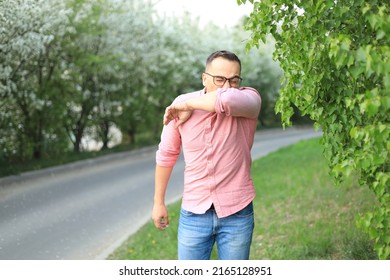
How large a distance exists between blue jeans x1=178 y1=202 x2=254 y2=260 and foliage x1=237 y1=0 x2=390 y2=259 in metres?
0.59

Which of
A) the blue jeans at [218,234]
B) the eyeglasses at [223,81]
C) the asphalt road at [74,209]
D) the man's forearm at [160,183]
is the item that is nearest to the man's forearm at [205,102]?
the eyeglasses at [223,81]

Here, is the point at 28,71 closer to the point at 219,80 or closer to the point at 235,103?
the point at 219,80

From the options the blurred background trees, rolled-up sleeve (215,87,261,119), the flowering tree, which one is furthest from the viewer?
the blurred background trees

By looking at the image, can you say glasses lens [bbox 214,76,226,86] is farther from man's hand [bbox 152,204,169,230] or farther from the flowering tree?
the flowering tree

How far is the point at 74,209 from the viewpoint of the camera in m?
9.83

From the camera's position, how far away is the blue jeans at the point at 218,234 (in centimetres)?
340

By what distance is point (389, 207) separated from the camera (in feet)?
11.0

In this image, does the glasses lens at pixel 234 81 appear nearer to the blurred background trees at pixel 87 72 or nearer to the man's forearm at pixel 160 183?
the man's forearm at pixel 160 183

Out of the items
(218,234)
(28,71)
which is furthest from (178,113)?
(28,71)

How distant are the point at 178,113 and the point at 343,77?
3.52ft

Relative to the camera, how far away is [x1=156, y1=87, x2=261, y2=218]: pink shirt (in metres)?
3.39

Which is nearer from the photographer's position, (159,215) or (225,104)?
(225,104)

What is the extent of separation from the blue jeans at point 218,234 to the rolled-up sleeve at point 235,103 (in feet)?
1.76

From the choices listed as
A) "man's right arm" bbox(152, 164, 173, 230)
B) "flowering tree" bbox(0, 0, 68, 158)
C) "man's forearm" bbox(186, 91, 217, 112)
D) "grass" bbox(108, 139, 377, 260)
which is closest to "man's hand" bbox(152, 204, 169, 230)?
"man's right arm" bbox(152, 164, 173, 230)
